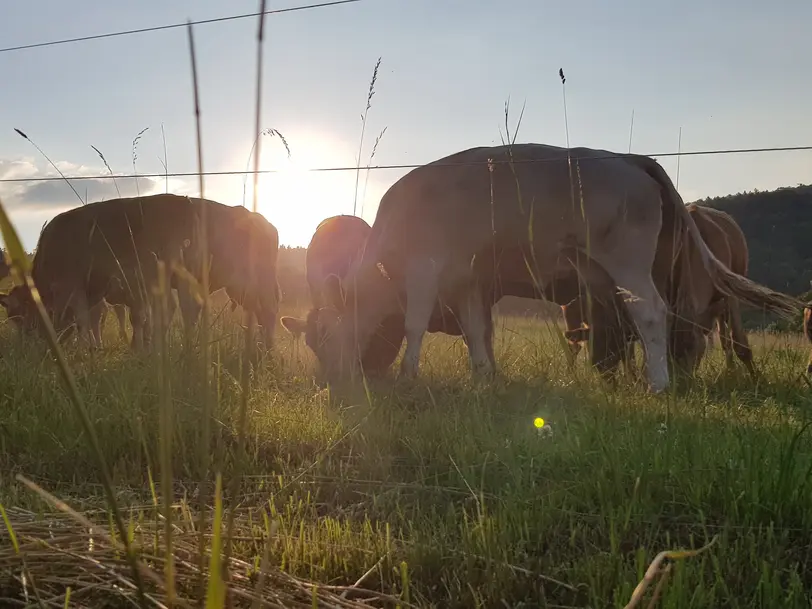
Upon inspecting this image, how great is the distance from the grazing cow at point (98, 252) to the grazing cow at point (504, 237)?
2.92m

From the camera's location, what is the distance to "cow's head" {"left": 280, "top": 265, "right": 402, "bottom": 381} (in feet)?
20.9

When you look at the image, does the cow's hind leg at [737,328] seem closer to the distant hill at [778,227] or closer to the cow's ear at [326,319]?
the cow's ear at [326,319]

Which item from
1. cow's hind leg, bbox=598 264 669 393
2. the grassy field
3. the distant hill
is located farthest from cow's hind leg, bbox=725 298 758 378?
the distant hill

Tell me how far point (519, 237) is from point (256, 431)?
11.0 ft

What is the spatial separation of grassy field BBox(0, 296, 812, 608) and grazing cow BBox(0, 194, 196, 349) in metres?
4.67

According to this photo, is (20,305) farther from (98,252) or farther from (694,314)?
(694,314)

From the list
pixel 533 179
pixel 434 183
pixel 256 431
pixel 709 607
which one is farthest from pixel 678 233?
pixel 709 607

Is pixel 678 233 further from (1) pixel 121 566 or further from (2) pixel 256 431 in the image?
(1) pixel 121 566

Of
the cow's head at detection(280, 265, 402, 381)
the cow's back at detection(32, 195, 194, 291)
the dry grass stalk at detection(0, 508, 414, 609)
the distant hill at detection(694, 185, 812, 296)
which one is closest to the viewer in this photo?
the dry grass stalk at detection(0, 508, 414, 609)

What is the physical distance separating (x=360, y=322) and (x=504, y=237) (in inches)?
63.9

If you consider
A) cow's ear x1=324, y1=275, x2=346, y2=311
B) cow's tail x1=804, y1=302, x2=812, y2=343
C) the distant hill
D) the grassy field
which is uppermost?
the distant hill

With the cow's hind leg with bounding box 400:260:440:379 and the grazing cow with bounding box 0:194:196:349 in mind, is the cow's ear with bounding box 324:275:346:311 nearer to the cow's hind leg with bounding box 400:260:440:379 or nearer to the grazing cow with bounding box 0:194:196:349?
the cow's hind leg with bounding box 400:260:440:379

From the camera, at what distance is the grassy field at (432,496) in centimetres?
165

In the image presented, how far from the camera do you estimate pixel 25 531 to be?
178 centimetres
